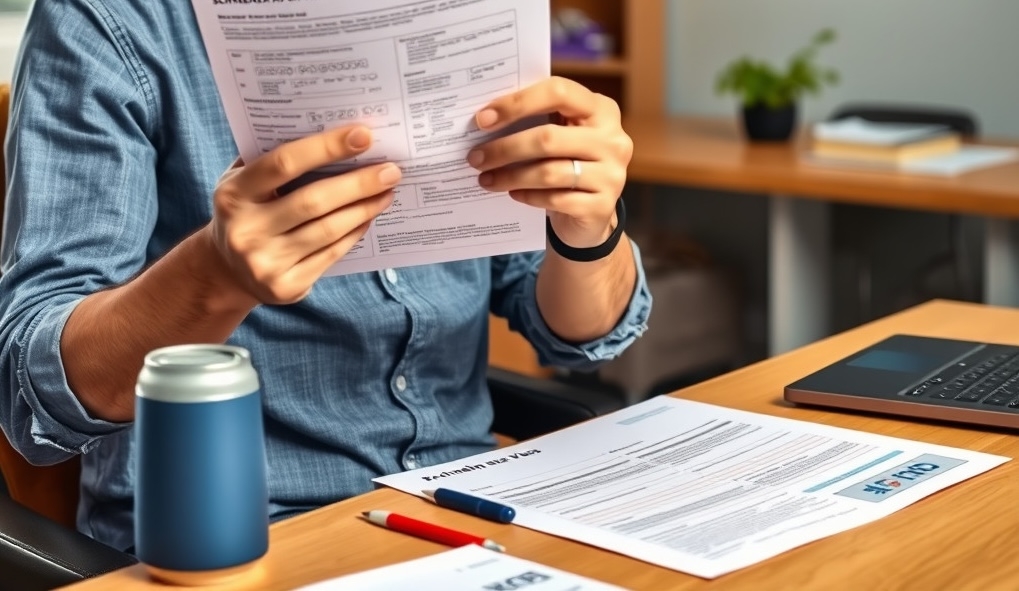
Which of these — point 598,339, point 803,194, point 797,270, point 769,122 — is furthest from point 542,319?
point 769,122

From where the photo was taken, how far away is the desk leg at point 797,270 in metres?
2.84

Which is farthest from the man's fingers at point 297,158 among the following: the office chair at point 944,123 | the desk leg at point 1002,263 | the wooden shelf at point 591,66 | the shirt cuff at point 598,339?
the wooden shelf at point 591,66

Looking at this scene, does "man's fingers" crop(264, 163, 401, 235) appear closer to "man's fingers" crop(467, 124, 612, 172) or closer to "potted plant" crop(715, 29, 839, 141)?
"man's fingers" crop(467, 124, 612, 172)

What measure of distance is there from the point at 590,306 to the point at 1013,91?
2.38 m

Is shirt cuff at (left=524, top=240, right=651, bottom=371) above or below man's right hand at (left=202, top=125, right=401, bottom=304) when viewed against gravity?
below

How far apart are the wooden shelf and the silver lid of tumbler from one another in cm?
302

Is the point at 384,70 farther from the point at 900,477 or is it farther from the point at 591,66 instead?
the point at 591,66

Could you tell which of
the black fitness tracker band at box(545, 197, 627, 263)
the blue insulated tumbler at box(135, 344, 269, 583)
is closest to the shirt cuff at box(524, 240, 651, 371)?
the black fitness tracker band at box(545, 197, 627, 263)

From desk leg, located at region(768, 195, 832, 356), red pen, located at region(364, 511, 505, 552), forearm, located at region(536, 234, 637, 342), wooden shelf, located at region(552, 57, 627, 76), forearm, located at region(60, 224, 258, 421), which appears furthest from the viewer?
wooden shelf, located at region(552, 57, 627, 76)

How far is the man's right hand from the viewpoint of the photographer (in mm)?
859

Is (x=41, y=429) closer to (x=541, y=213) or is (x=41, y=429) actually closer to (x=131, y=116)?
(x=131, y=116)

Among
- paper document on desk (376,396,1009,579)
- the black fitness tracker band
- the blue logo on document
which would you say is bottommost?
the blue logo on document

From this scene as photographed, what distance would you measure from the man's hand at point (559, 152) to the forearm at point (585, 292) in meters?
0.16

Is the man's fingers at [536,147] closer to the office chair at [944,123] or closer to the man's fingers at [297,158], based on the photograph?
the man's fingers at [297,158]
